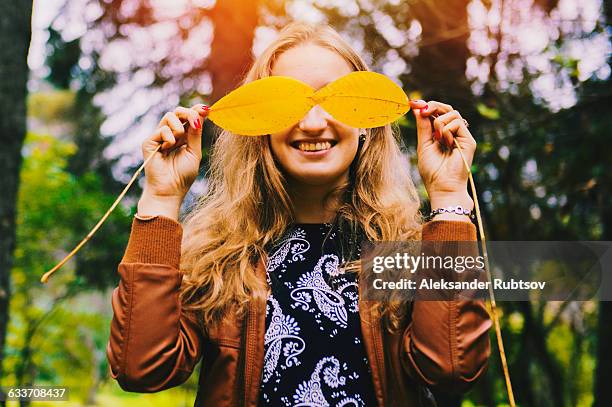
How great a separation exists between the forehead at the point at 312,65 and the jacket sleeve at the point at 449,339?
0.53m

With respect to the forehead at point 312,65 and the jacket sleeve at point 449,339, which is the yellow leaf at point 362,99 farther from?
the jacket sleeve at point 449,339

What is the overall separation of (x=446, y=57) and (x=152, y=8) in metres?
2.67

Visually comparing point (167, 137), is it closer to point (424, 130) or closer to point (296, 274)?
point (296, 274)

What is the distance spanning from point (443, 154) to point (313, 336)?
596 mm

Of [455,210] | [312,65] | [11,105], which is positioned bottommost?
[455,210]

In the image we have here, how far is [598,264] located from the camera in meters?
2.60

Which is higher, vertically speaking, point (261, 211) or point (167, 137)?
point (167, 137)

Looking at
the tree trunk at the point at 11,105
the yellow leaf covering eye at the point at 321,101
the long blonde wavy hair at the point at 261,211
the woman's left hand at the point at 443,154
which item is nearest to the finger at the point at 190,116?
the yellow leaf covering eye at the point at 321,101

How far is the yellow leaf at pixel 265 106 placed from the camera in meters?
1.35

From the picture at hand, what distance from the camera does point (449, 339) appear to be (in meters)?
1.24

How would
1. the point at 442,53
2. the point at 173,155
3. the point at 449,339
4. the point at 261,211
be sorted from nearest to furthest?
the point at 449,339, the point at 173,155, the point at 261,211, the point at 442,53

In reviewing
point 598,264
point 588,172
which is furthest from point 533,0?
point 598,264

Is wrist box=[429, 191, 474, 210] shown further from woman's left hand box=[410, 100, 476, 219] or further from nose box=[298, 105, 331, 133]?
nose box=[298, 105, 331, 133]

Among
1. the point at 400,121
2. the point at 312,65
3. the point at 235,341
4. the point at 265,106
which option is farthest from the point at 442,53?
the point at 235,341
